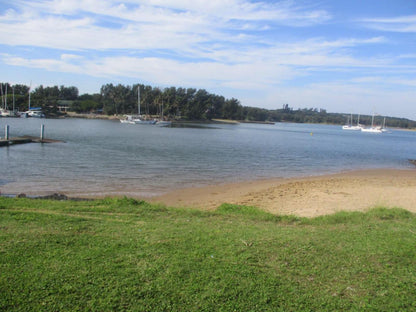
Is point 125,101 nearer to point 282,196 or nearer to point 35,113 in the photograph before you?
point 35,113

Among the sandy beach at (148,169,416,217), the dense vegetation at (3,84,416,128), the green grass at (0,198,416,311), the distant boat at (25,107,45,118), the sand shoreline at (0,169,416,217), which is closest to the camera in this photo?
the green grass at (0,198,416,311)

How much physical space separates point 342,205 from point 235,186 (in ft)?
22.5

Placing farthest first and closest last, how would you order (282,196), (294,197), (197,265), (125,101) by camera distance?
(125,101)
(282,196)
(294,197)
(197,265)

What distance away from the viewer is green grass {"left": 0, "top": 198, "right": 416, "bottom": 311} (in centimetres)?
419

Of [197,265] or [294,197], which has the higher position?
[197,265]

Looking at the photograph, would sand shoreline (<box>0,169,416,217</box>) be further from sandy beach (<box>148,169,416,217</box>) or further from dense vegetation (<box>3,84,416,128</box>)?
dense vegetation (<box>3,84,416,128</box>)

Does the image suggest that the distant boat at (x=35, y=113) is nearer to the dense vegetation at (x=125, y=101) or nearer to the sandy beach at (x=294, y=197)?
the dense vegetation at (x=125, y=101)

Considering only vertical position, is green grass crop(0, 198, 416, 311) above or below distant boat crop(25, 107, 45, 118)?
below

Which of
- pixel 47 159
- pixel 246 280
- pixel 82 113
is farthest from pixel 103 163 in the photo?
pixel 82 113

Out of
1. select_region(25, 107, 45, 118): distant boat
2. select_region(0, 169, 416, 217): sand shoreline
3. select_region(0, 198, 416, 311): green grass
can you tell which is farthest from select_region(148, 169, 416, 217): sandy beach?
select_region(25, 107, 45, 118): distant boat

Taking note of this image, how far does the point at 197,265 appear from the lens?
5.07 meters

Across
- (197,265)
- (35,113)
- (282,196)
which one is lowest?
(282,196)

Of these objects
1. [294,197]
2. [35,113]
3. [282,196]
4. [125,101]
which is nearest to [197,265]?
[294,197]

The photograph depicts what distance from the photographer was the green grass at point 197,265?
4.19m
